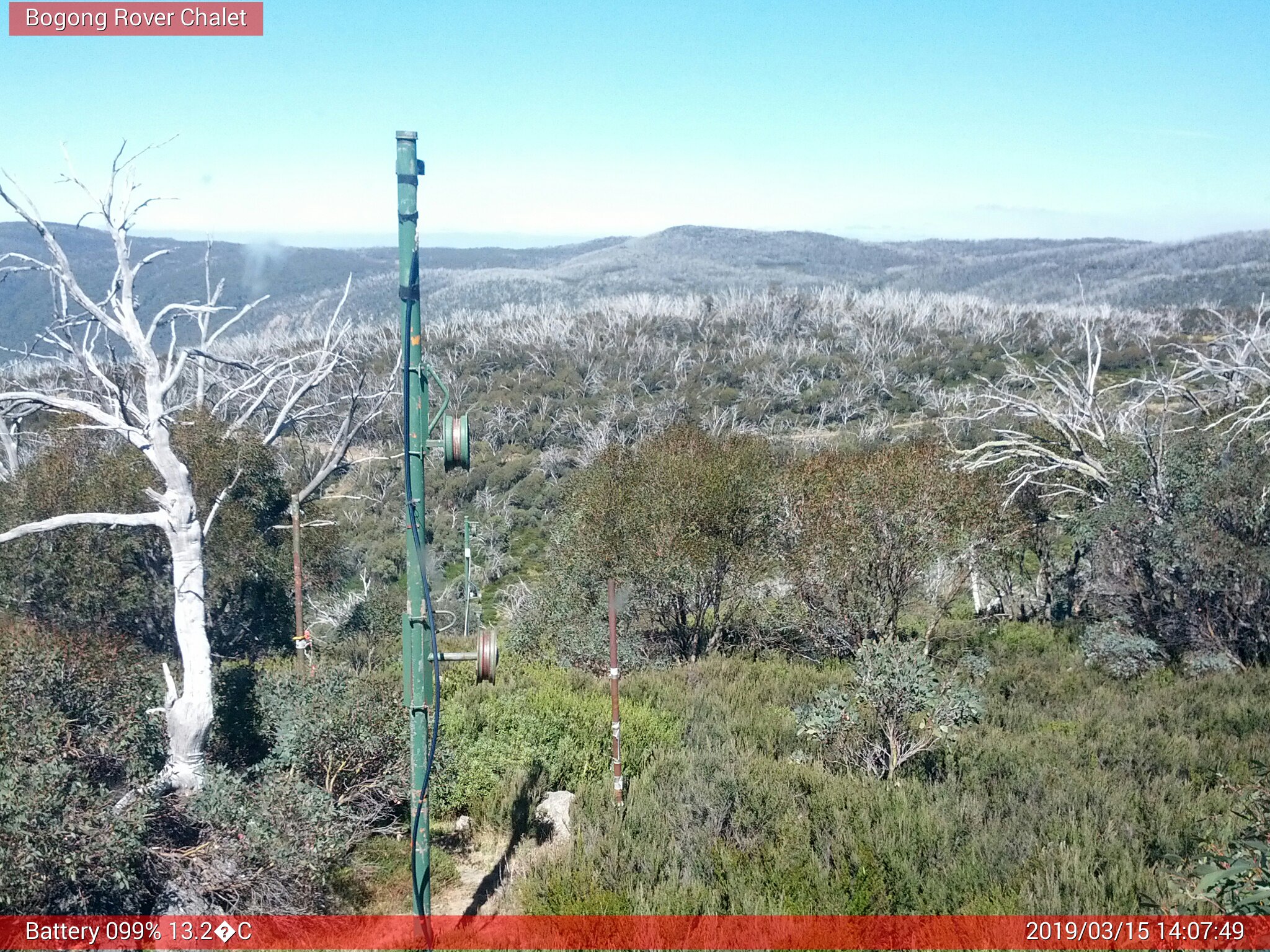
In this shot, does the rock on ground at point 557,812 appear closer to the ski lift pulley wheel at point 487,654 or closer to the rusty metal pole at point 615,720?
the rusty metal pole at point 615,720

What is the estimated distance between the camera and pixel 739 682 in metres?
12.5

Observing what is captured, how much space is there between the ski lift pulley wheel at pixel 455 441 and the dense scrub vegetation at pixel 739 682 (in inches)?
111

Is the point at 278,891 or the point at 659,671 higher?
the point at 278,891

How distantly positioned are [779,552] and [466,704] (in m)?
7.48

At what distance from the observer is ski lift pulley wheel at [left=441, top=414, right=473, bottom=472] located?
15.3 feet

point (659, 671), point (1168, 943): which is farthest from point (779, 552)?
point (1168, 943)

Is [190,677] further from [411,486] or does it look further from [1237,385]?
[1237,385]

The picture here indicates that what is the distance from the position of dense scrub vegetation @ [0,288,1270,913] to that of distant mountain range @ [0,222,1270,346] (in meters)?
23.4

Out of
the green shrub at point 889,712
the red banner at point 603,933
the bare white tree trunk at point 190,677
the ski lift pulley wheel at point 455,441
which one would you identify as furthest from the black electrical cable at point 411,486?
the green shrub at point 889,712

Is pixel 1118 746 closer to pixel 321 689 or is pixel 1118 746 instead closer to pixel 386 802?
pixel 386 802

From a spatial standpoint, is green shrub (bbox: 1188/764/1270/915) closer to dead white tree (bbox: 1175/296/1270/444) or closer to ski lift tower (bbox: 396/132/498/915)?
ski lift tower (bbox: 396/132/498/915)

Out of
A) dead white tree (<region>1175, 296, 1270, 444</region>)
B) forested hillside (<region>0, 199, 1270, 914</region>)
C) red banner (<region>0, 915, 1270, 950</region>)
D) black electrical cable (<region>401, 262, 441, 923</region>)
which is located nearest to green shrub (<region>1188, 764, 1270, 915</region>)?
forested hillside (<region>0, 199, 1270, 914</region>)

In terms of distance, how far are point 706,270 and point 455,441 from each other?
142 meters

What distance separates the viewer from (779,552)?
52.6 ft
